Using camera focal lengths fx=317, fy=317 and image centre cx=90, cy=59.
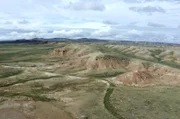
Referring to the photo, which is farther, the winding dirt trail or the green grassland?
the green grassland

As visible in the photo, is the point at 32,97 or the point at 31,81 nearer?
the point at 32,97

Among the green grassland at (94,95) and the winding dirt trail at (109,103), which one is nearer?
the winding dirt trail at (109,103)

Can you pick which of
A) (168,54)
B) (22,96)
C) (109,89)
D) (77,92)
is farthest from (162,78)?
(168,54)

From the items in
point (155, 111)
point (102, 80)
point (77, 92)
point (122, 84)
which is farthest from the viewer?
point (102, 80)

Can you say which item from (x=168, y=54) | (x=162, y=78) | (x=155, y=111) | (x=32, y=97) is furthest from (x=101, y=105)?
(x=168, y=54)

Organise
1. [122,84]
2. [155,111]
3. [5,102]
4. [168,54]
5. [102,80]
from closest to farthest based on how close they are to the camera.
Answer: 1. [155,111]
2. [5,102]
3. [122,84]
4. [102,80]
5. [168,54]

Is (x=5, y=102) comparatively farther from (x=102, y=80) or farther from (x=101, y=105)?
(x=102, y=80)

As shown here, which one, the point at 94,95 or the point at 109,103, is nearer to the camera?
the point at 109,103

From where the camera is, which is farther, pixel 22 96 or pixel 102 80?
pixel 102 80

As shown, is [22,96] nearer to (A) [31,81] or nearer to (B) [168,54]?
(A) [31,81]
